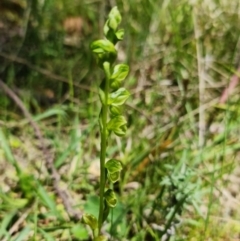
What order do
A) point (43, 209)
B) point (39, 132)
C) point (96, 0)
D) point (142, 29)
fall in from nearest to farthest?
1. point (43, 209)
2. point (39, 132)
3. point (142, 29)
4. point (96, 0)

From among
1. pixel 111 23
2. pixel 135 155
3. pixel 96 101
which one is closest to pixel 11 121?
pixel 96 101

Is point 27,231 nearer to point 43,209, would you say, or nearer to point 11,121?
point 43,209

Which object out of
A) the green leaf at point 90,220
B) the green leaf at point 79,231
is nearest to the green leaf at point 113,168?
the green leaf at point 90,220

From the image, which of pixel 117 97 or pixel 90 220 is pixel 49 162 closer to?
pixel 90 220

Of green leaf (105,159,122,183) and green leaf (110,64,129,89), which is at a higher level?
green leaf (110,64,129,89)

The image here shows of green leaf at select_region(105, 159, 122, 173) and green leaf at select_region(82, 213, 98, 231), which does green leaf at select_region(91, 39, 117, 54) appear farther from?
green leaf at select_region(82, 213, 98, 231)

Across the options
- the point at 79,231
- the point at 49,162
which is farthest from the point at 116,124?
the point at 49,162

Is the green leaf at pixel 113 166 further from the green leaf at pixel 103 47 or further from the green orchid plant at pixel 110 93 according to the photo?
the green leaf at pixel 103 47

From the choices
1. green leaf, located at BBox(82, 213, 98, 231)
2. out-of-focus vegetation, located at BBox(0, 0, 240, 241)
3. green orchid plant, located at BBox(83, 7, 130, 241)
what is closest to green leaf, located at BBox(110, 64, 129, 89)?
green orchid plant, located at BBox(83, 7, 130, 241)
